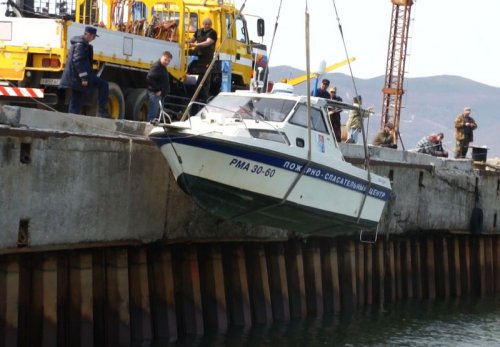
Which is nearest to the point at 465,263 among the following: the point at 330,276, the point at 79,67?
the point at 330,276

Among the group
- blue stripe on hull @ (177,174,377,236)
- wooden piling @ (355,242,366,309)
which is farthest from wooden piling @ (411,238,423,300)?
blue stripe on hull @ (177,174,377,236)

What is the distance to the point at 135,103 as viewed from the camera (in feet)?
76.7

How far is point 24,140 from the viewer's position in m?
14.7

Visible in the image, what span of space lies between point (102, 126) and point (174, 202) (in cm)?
155

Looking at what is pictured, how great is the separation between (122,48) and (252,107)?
235 inches

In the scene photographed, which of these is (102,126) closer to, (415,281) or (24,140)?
(24,140)

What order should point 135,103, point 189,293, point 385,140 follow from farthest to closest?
point 385,140
point 135,103
point 189,293

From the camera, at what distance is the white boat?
645 inches

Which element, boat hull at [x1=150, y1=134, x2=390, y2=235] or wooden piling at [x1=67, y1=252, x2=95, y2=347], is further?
boat hull at [x1=150, y1=134, x2=390, y2=235]

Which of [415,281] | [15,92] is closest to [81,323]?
[15,92]

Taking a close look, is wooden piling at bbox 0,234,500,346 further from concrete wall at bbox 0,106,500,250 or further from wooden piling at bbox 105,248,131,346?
concrete wall at bbox 0,106,500,250

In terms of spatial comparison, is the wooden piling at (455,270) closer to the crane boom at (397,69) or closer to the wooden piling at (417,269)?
the wooden piling at (417,269)

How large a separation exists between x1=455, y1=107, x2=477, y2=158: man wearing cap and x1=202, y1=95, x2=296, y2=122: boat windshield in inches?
544

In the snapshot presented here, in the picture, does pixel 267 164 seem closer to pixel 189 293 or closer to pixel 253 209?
pixel 253 209
